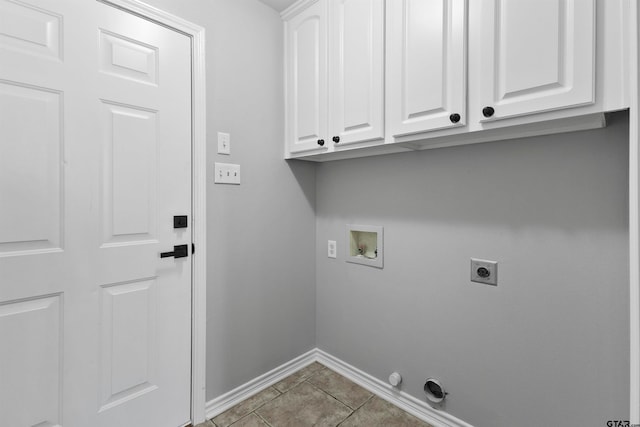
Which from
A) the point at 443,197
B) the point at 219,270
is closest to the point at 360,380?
the point at 219,270

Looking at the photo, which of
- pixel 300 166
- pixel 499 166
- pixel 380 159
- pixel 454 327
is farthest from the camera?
pixel 300 166

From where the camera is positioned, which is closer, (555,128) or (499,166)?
(555,128)

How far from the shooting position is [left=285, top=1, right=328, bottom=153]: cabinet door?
1.68 metres

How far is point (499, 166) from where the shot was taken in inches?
A: 52.4

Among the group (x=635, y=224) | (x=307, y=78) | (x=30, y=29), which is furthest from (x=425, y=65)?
(x=30, y=29)

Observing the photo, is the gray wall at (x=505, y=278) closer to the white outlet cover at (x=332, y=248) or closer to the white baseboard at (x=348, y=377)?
the white baseboard at (x=348, y=377)

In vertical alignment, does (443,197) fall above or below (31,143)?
below

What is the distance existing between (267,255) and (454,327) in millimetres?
1132

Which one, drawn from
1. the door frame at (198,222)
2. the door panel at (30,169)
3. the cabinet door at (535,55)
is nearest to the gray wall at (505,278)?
the cabinet door at (535,55)

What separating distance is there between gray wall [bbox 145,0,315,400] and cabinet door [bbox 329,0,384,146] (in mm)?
452

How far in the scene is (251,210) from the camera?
5.82ft

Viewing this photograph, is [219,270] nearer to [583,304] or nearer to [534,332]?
[534,332]

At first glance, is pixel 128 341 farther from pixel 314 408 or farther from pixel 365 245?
pixel 365 245

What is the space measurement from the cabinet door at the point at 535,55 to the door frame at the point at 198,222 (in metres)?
1.28
